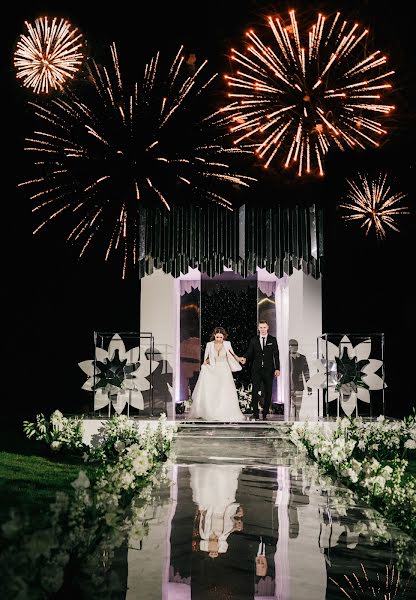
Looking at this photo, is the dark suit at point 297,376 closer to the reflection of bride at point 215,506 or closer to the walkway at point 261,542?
the reflection of bride at point 215,506

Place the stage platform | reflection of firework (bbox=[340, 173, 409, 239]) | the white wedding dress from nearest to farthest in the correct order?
the stage platform < the white wedding dress < reflection of firework (bbox=[340, 173, 409, 239])

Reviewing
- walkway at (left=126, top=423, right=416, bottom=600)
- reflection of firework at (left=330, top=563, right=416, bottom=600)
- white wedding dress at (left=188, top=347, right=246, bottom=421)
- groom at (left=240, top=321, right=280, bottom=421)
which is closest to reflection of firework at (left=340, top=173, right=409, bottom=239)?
groom at (left=240, top=321, right=280, bottom=421)

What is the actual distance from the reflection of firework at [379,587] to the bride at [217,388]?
9.38 m

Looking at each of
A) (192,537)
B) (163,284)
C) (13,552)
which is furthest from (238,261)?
(13,552)

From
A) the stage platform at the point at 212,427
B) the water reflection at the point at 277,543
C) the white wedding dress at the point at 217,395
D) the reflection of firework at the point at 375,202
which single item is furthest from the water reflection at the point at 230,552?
the reflection of firework at the point at 375,202

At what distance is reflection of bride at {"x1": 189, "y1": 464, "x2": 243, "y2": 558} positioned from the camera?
4.83 m

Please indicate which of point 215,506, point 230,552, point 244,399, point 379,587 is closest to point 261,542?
point 230,552

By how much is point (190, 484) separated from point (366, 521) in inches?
94.3

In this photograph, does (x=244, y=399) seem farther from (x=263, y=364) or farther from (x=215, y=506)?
(x=215, y=506)

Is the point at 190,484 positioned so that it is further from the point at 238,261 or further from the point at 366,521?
the point at 238,261

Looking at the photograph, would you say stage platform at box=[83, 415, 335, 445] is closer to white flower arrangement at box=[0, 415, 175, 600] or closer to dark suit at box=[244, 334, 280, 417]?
dark suit at box=[244, 334, 280, 417]

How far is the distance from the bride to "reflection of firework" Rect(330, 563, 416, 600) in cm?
938

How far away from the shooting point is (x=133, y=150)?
43.7ft

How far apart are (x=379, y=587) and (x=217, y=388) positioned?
9.89m
